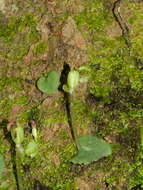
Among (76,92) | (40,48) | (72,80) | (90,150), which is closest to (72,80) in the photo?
(72,80)

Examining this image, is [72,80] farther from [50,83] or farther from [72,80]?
[50,83]

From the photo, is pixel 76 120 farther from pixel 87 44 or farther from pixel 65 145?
pixel 87 44

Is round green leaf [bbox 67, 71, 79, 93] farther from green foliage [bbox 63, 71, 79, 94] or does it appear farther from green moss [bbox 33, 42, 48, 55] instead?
green moss [bbox 33, 42, 48, 55]

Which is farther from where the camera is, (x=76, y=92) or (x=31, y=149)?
(x=76, y=92)

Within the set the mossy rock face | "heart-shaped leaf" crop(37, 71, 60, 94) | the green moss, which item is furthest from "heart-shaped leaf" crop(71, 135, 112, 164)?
the green moss

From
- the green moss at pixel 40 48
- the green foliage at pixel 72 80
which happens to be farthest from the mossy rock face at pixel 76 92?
the green foliage at pixel 72 80
